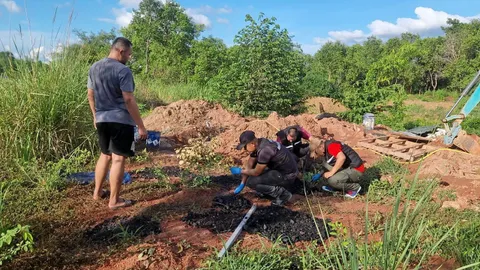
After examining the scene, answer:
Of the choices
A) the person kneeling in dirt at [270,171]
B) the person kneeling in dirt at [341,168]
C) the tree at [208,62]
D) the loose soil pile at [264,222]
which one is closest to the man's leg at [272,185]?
the person kneeling in dirt at [270,171]

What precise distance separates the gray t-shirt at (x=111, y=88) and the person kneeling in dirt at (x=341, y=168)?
262 cm

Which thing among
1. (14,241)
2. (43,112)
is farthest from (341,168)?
(43,112)

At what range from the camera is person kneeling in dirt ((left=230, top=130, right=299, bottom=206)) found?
13.7 feet

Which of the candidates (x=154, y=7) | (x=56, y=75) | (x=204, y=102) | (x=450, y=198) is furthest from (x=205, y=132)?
(x=154, y=7)

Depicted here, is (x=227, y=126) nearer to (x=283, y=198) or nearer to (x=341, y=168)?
(x=341, y=168)

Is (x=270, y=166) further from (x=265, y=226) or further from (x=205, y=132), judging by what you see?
(x=205, y=132)

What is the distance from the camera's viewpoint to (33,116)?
4.45 meters

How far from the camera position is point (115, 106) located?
11.7ft

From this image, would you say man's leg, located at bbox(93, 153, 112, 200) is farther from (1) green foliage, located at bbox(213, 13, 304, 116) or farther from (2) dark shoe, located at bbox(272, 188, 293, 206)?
(1) green foliage, located at bbox(213, 13, 304, 116)

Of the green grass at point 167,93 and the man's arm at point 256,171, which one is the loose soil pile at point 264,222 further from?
the green grass at point 167,93

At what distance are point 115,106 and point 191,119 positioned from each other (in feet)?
17.8

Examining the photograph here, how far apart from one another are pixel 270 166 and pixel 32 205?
2.71m

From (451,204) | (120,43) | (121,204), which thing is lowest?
(451,204)

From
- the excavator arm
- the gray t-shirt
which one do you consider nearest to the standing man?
the gray t-shirt
